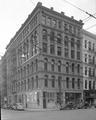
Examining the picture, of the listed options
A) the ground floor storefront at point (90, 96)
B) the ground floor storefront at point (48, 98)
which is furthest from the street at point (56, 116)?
the ground floor storefront at point (90, 96)

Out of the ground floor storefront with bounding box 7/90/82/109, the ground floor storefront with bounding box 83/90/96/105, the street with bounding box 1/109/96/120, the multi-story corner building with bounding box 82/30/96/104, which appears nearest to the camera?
the street with bounding box 1/109/96/120

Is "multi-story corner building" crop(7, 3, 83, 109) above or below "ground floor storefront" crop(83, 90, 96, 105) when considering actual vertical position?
above

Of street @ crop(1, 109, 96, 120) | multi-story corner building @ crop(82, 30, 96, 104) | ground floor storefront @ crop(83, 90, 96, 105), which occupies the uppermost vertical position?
multi-story corner building @ crop(82, 30, 96, 104)

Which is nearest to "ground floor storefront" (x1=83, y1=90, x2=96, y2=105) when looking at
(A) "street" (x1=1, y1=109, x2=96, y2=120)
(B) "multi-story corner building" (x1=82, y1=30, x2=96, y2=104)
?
(B) "multi-story corner building" (x1=82, y1=30, x2=96, y2=104)

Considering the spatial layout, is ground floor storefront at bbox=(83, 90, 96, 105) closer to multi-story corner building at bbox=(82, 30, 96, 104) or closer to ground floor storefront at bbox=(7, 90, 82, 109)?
multi-story corner building at bbox=(82, 30, 96, 104)

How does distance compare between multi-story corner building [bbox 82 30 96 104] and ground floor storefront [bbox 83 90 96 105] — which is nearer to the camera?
ground floor storefront [bbox 83 90 96 105]

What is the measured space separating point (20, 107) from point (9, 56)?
26.4 m

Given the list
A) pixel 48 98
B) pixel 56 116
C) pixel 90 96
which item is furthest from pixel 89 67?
pixel 56 116

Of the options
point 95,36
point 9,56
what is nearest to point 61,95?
point 95,36

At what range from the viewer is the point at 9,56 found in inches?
2346

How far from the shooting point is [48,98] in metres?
39.4

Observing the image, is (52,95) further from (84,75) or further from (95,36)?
(95,36)

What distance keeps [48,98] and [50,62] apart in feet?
25.4

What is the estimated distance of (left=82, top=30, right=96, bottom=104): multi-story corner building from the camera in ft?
155
